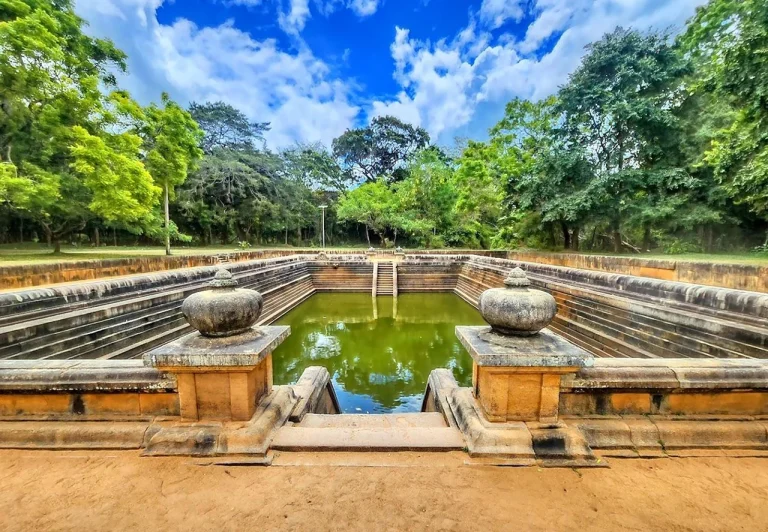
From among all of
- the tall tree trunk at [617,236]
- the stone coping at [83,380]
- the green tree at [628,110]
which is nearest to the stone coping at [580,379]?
the stone coping at [83,380]

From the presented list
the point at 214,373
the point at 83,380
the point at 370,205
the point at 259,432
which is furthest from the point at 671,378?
the point at 370,205

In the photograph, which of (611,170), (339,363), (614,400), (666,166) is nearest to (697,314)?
(614,400)

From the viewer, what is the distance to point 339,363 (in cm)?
495

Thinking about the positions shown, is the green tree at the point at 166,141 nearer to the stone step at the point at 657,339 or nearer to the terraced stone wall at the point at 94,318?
the terraced stone wall at the point at 94,318

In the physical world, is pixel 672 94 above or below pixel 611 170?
above

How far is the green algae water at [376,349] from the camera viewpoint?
13.4ft

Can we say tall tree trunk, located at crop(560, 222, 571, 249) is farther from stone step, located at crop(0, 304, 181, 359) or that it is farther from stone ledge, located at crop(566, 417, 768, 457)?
stone step, located at crop(0, 304, 181, 359)

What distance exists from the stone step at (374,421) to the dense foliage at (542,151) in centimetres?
847

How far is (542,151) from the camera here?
1315 centimetres

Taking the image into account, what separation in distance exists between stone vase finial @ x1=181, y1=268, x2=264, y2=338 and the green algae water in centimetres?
228

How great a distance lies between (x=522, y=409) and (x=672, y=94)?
48.4ft

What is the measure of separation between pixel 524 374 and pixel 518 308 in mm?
334

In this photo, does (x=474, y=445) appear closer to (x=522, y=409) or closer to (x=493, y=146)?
(x=522, y=409)

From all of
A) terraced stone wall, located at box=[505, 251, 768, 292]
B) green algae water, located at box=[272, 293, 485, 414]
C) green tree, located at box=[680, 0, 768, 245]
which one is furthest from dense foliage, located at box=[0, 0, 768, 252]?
green algae water, located at box=[272, 293, 485, 414]
